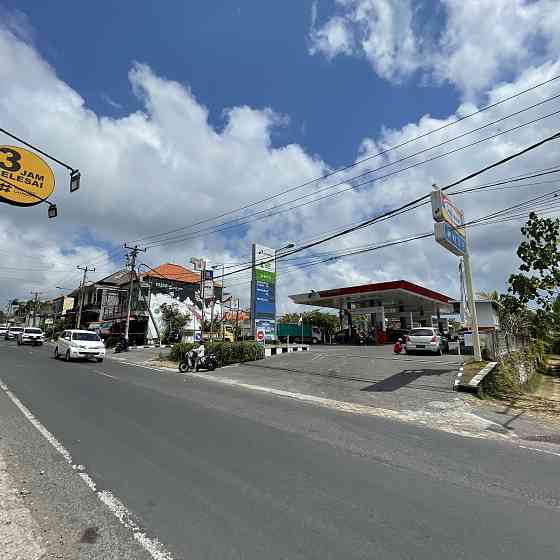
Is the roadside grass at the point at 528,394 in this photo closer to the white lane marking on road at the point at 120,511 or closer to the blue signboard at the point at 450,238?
the blue signboard at the point at 450,238

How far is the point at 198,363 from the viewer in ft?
60.5

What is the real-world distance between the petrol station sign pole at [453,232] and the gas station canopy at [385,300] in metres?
17.3

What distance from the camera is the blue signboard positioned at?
41.9 ft

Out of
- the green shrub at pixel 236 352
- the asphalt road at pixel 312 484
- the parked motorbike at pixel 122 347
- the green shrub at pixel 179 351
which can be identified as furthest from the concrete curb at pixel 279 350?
the parked motorbike at pixel 122 347

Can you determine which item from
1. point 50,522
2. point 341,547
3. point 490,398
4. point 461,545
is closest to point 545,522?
point 461,545

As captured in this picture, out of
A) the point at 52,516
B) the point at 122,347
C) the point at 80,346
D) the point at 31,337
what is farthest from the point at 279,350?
the point at 31,337

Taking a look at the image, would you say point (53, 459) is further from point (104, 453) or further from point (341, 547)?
point (341, 547)

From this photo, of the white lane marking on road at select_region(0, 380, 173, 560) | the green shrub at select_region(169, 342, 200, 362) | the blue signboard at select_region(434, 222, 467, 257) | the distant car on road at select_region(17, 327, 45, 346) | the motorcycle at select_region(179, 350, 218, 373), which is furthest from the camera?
the distant car on road at select_region(17, 327, 45, 346)

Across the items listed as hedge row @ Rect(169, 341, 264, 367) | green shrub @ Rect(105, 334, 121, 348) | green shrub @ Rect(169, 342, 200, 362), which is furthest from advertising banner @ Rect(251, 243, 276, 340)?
green shrub @ Rect(105, 334, 121, 348)

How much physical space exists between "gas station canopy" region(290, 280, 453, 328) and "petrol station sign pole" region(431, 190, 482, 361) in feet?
56.9

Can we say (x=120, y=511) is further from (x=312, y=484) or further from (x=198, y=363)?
(x=198, y=363)

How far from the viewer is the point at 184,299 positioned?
43.6m

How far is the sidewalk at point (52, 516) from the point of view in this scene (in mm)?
3004

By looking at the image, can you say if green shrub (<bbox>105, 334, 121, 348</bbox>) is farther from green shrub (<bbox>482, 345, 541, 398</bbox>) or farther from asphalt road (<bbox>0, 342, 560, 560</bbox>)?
green shrub (<bbox>482, 345, 541, 398</bbox>)
